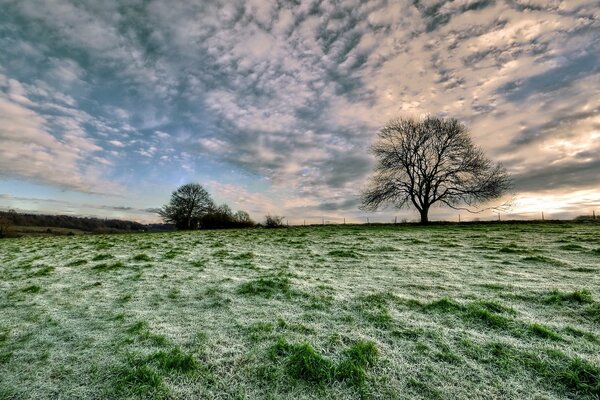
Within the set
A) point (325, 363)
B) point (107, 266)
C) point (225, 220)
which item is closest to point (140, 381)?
point (325, 363)

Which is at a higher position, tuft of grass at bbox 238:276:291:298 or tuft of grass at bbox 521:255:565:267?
tuft of grass at bbox 521:255:565:267

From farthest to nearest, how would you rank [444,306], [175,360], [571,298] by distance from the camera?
1. [571,298]
2. [444,306]
3. [175,360]

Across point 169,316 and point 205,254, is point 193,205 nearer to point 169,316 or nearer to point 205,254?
point 205,254

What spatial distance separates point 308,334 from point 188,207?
60.1 metres

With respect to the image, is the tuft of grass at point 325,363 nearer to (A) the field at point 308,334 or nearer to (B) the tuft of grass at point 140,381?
(A) the field at point 308,334

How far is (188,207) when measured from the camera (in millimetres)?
61594

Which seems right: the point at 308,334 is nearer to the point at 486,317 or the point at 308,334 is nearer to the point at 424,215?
the point at 486,317

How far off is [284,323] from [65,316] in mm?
5471

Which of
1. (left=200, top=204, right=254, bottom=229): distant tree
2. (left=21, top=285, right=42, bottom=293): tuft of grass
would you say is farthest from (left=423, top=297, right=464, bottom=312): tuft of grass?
(left=200, top=204, right=254, bottom=229): distant tree

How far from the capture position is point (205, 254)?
16.5m

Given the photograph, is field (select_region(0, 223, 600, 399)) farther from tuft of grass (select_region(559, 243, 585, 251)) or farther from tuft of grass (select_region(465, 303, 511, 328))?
tuft of grass (select_region(559, 243, 585, 251))

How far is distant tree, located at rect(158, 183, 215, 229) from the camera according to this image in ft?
198

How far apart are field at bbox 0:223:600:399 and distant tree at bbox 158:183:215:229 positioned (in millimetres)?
50174

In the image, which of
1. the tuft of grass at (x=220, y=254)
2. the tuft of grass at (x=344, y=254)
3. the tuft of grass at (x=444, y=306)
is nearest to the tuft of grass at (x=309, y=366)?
the tuft of grass at (x=444, y=306)
